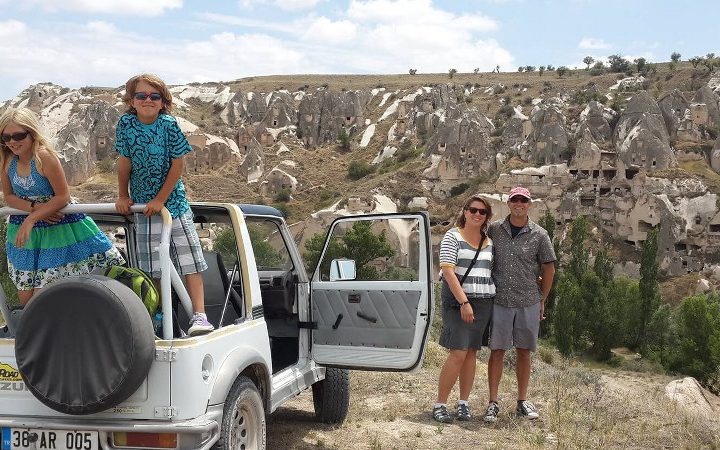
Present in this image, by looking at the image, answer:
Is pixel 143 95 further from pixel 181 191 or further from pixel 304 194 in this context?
pixel 304 194

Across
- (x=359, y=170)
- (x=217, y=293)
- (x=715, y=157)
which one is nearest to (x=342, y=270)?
(x=217, y=293)

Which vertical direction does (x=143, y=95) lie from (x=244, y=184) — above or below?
above

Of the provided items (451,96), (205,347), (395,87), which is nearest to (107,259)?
(205,347)

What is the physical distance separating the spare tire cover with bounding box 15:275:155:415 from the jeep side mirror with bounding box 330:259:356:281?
80.0 inches

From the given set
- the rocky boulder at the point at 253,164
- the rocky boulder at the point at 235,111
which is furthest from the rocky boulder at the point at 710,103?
the rocky boulder at the point at 235,111

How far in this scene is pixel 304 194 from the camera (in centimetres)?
5378

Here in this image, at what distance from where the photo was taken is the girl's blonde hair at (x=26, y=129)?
3740mm

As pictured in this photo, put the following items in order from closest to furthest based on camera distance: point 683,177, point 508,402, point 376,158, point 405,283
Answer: point 405,283 < point 508,402 < point 683,177 < point 376,158

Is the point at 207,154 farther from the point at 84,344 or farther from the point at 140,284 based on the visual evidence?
the point at 84,344

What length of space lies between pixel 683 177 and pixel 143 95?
46018 mm

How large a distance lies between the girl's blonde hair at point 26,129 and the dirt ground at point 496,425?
258 centimetres

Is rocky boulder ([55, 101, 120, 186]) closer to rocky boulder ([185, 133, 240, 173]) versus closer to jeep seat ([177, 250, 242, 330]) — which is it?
rocky boulder ([185, 133, 240, 173])

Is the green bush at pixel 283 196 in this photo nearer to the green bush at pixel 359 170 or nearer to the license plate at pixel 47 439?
the green bush at pixel 359 170

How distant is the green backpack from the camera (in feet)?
10.8
